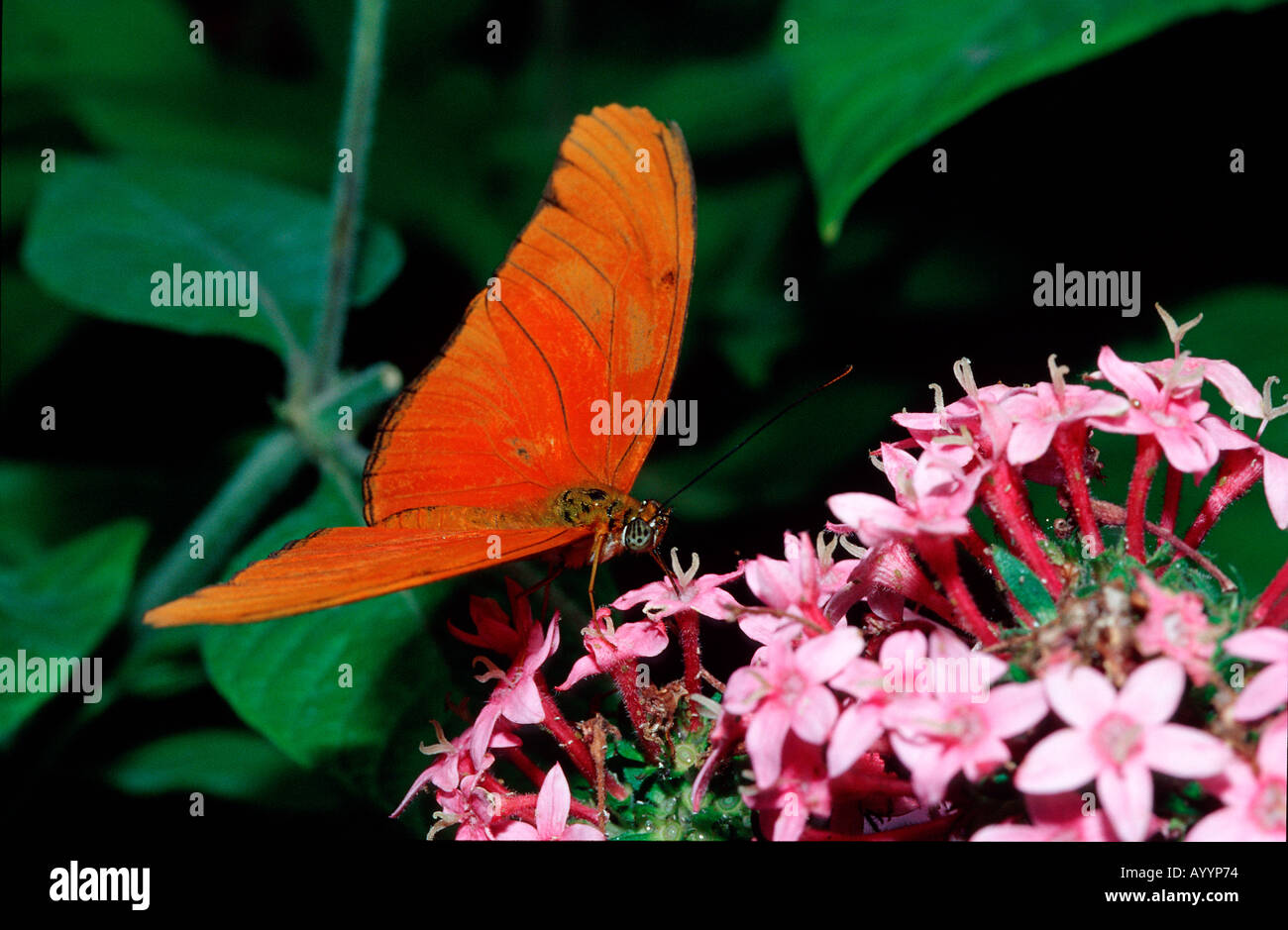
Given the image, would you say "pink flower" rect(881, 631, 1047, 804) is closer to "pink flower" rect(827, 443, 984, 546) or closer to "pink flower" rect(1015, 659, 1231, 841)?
"pink flower" rect(1015, 659, 1231, 841)

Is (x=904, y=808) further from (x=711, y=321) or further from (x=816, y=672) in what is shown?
(x=711, y=321)

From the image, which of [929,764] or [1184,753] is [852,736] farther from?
[1184,753]

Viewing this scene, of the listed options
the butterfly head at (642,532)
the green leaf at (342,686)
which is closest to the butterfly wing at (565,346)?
the butterfly head at (642,532)

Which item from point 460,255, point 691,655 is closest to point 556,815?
point 691,655

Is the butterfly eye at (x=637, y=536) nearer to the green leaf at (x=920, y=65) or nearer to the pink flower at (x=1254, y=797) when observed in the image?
the green leaf at (x=920, y=65)

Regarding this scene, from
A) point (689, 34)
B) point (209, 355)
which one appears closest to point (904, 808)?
point (209, 355)

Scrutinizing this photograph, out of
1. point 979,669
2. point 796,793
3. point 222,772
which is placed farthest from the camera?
point 222,772

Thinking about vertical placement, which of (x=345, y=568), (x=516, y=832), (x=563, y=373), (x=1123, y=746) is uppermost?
(x=563, y=373)
